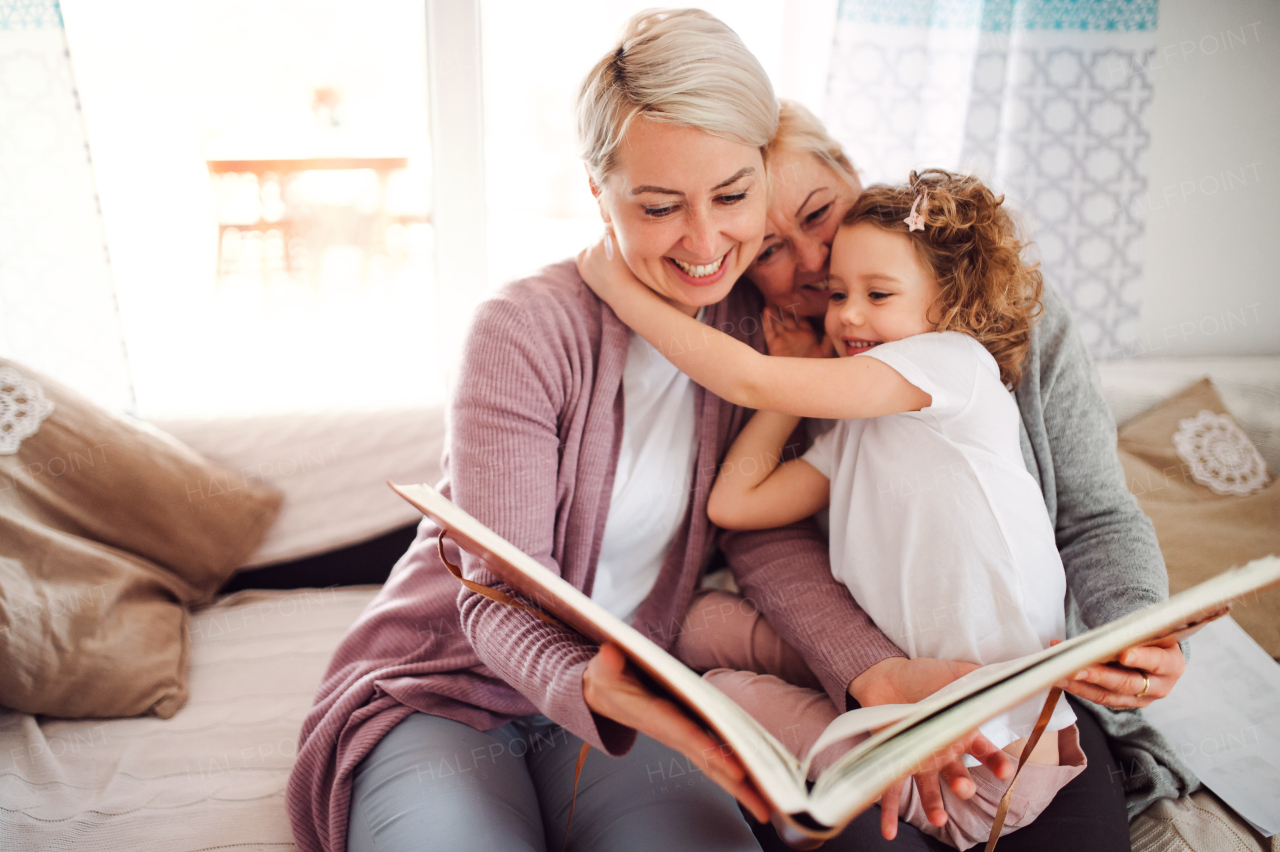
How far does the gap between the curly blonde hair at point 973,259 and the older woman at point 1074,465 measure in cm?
8

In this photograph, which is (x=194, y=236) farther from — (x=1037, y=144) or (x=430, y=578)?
(x=1037, y=144)

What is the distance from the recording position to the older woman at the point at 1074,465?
1047mm

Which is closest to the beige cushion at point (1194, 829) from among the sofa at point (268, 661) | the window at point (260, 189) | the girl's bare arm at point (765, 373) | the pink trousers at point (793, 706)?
the sofa at point (268, 661)

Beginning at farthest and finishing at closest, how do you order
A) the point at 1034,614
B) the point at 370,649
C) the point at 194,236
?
the point at 194,236 < the point at 370,649 < the point at 1034,614

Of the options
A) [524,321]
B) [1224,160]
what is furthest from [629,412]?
[1224,160]

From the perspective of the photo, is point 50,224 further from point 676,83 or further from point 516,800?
point 516,800

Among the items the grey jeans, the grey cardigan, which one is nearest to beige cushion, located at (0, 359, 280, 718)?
the grey jeans

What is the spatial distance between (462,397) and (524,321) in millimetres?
141

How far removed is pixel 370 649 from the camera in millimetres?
1147

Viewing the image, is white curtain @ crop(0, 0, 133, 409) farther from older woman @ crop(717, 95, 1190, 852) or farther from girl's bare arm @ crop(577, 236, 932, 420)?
older woman @ crop(717, 95, 1190, 852)

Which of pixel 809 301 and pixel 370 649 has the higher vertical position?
pixel 809 301

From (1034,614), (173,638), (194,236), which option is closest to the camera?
(1034,614)

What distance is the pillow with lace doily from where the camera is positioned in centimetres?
141

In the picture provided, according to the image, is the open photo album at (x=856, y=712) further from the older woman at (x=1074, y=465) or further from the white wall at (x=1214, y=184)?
the white wall at (x=1214, y=184)
